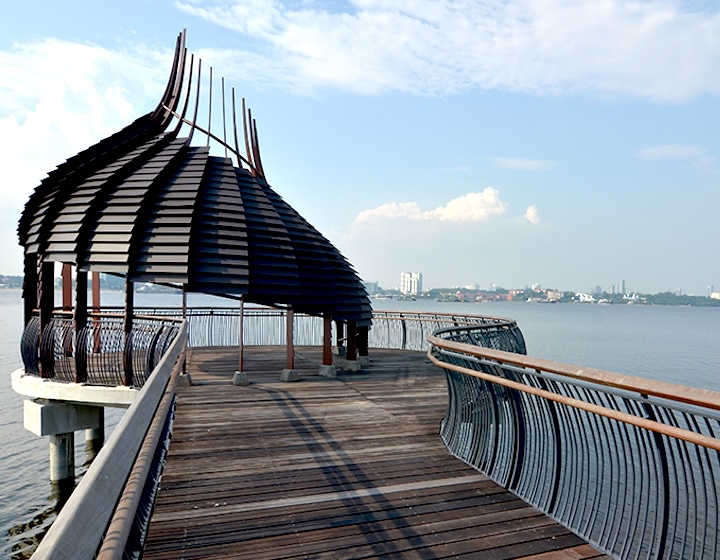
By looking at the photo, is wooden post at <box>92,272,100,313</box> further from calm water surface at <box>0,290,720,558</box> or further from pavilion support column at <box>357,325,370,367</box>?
pavilion support column at <box>357,325,370,367</box>

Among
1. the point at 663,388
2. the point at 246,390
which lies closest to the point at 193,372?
the point at 246,390

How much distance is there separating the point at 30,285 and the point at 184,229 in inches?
214

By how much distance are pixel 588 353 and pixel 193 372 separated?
48.2 metres

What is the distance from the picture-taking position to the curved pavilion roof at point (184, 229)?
39.2 feet

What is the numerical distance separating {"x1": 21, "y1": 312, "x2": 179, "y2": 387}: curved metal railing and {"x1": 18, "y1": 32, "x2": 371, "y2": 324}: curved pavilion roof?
1.24m

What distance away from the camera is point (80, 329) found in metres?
12.1

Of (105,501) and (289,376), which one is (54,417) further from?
(105,501)

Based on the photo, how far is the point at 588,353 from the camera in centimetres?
5391

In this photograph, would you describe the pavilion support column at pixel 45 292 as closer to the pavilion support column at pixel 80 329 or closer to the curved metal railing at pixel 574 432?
the pavilion support column at pixel 80 329

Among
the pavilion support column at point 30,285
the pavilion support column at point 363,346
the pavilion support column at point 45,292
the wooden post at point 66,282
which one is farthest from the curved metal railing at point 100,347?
the pavilion support column at point 363,346

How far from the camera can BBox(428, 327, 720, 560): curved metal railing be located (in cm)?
369

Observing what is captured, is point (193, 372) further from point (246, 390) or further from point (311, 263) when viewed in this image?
point (311, 263)

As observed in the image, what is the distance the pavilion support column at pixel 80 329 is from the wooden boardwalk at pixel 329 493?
3.14 meters

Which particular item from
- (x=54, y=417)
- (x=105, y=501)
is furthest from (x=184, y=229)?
(x=105, y=501)
